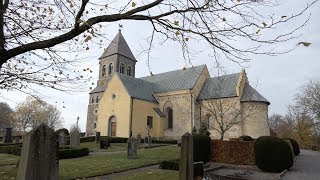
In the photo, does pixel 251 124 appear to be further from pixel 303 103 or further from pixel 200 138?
pixel 303 103

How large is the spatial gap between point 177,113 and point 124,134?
696 cm

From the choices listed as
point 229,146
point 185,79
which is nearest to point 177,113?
point 185,79

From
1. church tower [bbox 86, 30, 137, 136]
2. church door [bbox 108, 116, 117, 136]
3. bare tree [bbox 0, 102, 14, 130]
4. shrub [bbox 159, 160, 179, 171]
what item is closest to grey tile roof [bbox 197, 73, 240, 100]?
church door [bbox 108, 116, 117, 136]

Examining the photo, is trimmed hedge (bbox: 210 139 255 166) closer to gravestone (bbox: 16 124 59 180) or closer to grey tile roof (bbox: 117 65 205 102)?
gravestone (bbox: 16 124 59 180)

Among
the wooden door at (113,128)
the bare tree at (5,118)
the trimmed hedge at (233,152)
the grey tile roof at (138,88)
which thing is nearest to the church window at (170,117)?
the grey tile roof at (138,88)

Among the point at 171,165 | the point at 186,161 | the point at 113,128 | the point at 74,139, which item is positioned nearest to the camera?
the point at 186,161

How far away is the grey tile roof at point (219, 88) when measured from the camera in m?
31.5

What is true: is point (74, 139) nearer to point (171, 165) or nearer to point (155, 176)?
point (171, 165)

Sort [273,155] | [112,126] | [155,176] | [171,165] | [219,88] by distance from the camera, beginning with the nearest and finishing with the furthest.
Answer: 1. [155,176]
2. [171,165]
3. [273,155]
4. [219,88]
5. [112,126]

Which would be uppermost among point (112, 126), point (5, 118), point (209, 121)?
point (5, 118)

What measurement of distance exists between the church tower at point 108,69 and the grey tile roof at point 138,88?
7.50m

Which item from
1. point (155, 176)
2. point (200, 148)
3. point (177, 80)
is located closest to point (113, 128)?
point (177, 80)

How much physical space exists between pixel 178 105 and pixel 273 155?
72.8 ft

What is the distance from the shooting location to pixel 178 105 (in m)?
35.1
